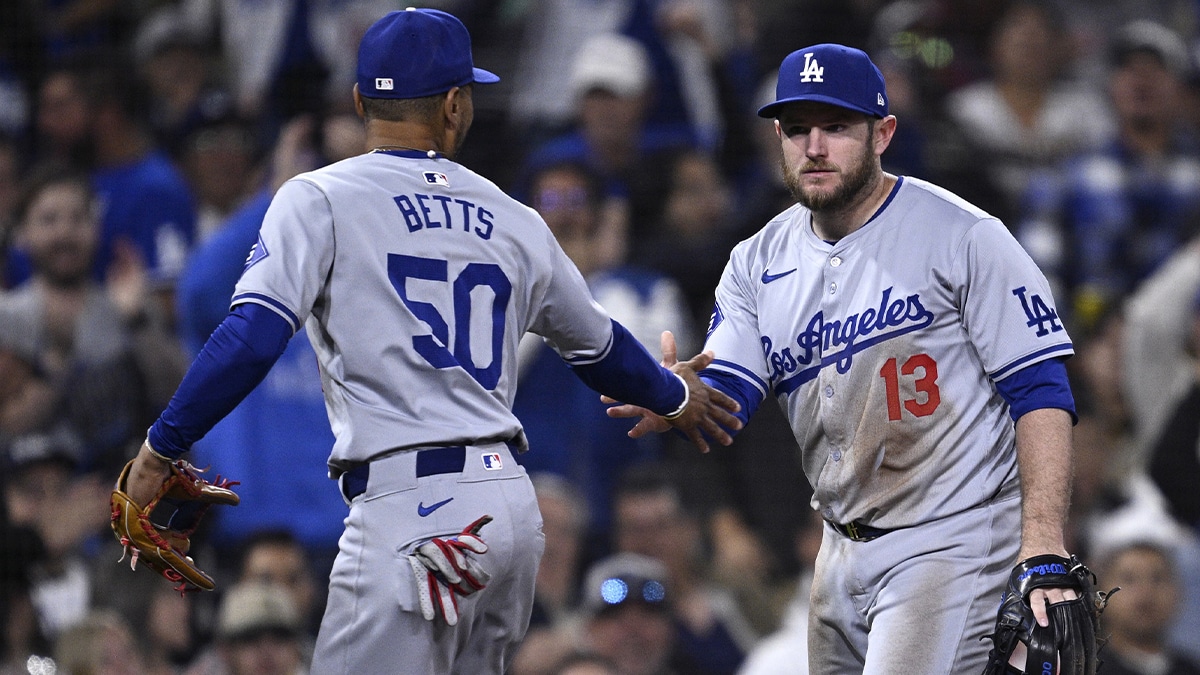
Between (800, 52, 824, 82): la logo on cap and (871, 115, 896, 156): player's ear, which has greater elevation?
(800, 52, 824, 82): la logo on cap

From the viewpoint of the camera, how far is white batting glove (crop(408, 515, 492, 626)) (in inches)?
138

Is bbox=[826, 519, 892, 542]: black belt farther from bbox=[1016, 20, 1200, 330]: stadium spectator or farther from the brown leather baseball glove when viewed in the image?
bbox=[1016, 20, 1200, 330]: stadium spectator

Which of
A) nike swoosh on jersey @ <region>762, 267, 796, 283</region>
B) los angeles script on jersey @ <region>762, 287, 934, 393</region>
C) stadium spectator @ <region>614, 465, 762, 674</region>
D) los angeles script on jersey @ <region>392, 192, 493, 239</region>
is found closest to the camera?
los angeles script on jersey @ <region>392, 192, 493, 239</region>

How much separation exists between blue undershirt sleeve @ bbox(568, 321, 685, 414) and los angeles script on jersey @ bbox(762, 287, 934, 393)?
285 millimetres

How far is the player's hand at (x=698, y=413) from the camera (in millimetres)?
4195

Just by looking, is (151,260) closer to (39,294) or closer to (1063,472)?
(39,294)

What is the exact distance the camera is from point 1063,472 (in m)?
3.63

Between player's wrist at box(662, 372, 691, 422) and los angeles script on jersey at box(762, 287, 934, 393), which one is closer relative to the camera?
los angeles script on jersey at box(762, 287, 934, 393)

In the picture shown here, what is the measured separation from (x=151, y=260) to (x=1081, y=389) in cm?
420

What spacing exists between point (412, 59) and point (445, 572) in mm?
1147

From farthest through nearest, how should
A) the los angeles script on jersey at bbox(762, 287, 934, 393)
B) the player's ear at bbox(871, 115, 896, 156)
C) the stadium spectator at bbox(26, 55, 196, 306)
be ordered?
the stadium spectator at bbox(26, 55, 196, 306), the player's ear at bbox(871, 115, 896, 156), the los angeles script on jersey at bbox(762, 287, 934, 393)

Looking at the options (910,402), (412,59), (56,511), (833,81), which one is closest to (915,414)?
(910,402)

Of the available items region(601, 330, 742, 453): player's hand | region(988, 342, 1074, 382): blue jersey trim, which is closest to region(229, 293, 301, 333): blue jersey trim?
region(601, 330, 742, 453): player's hand

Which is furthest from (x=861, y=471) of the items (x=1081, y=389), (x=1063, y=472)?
(x=1081, y=389)
